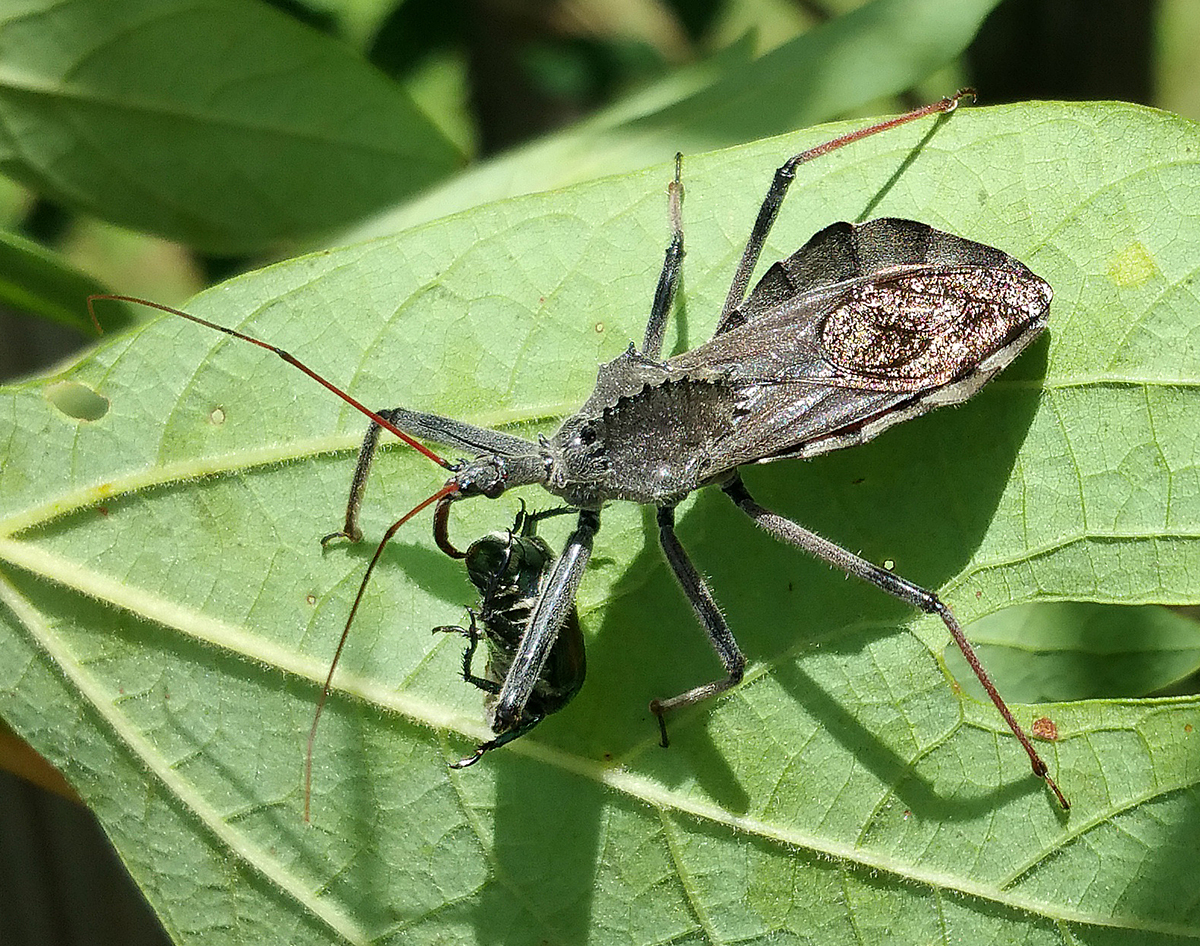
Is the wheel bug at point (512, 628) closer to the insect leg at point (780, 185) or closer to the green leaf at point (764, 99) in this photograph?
the insect leg at point (780, 185)

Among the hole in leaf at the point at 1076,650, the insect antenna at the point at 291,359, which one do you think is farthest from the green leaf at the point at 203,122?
the hole in leaf at the point at 1076,650

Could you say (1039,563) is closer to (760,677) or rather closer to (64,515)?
(760,677)

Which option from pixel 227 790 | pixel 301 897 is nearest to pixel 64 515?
pixel 227 790

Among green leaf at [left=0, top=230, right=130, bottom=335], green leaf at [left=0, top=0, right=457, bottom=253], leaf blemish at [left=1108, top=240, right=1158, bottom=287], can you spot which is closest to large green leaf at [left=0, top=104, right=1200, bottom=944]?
leaf blemish at [left=1108, top=240, right=1158, bottom=287]

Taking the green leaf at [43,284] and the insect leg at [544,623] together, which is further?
the green leaf at [43,284]

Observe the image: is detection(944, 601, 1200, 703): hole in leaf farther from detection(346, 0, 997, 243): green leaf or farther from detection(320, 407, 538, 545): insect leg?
detection(346, 0, 997, 243): green leaf

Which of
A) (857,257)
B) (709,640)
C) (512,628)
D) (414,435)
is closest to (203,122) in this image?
(414,435)

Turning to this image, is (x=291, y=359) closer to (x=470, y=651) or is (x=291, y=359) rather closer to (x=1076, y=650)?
(x=470, y=651)
